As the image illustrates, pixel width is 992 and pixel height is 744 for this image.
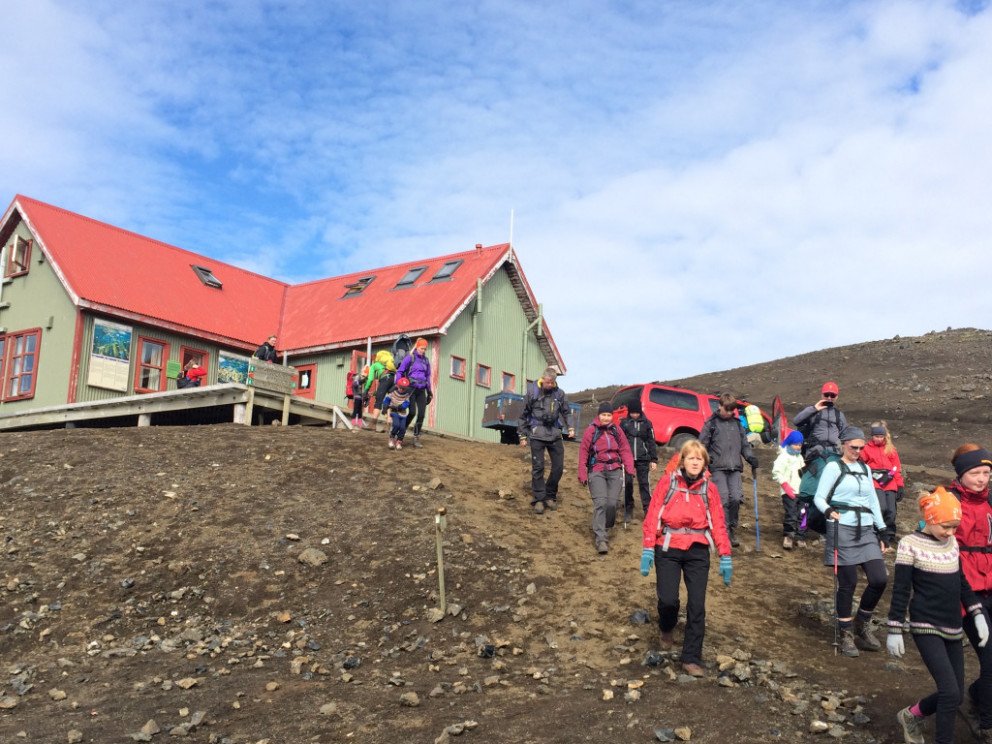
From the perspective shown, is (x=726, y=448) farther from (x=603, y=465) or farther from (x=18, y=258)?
(x=18, y=258)

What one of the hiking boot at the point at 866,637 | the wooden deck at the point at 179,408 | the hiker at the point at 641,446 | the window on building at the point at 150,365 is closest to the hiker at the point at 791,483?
the hiker at the point at 641,446

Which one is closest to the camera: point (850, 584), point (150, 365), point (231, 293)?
point (850, 584)

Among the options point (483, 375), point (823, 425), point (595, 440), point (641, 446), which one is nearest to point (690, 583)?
point (595, 440)

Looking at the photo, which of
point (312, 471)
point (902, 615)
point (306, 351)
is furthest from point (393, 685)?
point (306, 351)

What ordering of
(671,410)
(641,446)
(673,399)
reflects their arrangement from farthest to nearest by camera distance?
(673,399) < (671,410) < (641,446)

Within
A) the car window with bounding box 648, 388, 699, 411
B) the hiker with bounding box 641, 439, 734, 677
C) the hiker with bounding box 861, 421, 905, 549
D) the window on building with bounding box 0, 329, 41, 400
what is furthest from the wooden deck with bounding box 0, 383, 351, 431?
the hiker with bounding box 641, 439, 734, 677

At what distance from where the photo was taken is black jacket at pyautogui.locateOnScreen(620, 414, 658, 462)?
44.8 feet

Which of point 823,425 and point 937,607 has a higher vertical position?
point 823,425

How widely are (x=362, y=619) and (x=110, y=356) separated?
15.9 m

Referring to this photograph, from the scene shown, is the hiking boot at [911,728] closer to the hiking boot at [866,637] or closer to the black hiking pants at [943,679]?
the black hiking pants at [943,679]

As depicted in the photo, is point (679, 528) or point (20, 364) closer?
point (679, 528)

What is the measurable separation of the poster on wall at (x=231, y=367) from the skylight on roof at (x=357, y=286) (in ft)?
14.1

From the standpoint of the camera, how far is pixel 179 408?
20328 mm

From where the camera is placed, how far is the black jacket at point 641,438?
44.8ft
